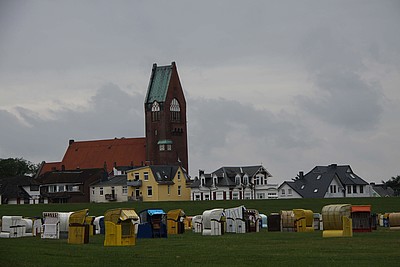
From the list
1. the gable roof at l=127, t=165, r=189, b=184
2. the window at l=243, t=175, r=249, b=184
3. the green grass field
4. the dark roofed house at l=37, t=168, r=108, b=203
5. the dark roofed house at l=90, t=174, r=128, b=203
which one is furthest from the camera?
the dark roofed house at l=37, t=168, r=108, b=203

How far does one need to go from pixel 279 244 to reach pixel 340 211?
6418mm

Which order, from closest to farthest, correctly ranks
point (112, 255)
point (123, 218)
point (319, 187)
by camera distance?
1. point (112, 255)
2. point (123, 218)
3. point (319, 187)

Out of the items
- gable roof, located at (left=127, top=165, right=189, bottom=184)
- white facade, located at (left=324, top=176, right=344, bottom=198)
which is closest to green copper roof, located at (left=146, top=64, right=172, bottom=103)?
gable roof, located at (left=127, top=165, right=189, bottom=184)

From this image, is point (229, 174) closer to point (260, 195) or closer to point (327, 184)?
point (260, 195)

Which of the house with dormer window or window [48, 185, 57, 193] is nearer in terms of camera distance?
the house with dormer window

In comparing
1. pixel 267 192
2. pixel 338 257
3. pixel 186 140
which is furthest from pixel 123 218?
pixel 186 140

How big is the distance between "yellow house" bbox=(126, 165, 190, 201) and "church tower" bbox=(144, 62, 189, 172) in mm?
42495

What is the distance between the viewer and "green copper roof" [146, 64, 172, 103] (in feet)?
635

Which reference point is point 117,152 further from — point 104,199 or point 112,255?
point 112,255

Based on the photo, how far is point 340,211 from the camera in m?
44.3

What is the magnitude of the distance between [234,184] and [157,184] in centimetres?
1249

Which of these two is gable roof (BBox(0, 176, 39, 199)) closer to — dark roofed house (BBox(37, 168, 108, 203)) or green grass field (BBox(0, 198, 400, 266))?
dark roofed house (BBox(37, 168, 108, 203))

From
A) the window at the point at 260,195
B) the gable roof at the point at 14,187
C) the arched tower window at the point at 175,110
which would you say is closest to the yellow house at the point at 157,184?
the window at the point at 260,195

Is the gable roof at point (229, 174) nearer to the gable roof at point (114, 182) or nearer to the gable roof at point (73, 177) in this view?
the gable roof at point (114, 182)
